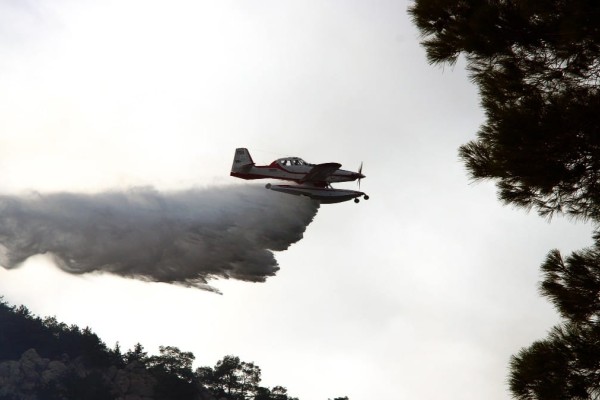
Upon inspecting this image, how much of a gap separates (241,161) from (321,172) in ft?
17.2

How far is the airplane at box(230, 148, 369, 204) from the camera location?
152ft

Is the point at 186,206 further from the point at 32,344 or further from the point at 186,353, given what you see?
the point at 32,344

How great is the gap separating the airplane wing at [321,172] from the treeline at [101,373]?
91679mm

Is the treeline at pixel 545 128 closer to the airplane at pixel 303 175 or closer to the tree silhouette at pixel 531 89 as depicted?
the tree silhouette at pixel 531 89

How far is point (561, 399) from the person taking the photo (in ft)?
52.1

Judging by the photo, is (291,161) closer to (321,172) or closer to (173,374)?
(321,172)

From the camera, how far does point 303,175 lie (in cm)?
4822

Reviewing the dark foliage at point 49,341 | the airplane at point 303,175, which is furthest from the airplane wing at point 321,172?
the dark foliage at point 49,341

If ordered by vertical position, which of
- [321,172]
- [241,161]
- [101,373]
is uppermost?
[101,373]

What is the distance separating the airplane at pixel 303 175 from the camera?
46.4 metres

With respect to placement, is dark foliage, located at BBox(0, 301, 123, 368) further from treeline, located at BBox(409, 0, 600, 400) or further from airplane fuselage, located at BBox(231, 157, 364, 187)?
treeline, located at BBox(409, 0, 600, 400)

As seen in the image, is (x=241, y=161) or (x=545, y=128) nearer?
(x=545, y=128)

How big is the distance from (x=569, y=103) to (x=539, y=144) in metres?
0.94

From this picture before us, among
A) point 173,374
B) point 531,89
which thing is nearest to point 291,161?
point 531,89
